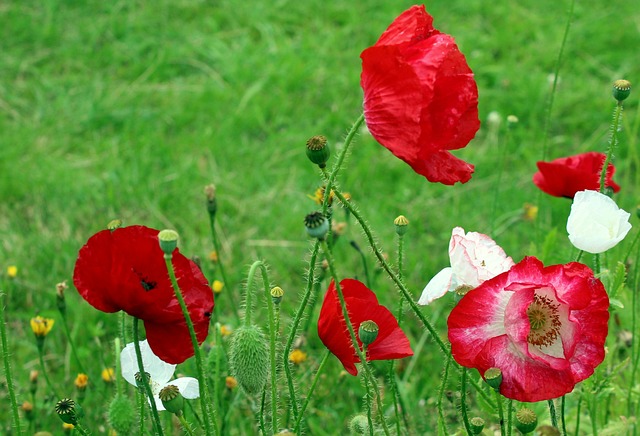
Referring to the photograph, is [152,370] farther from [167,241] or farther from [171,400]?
[167,241]

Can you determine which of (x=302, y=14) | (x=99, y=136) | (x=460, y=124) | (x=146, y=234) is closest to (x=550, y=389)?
(x=460, y=124)

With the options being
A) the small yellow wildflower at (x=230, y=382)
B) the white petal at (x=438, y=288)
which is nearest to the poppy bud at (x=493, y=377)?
the white petal at (x=438, y=288)

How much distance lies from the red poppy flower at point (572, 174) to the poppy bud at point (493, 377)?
700mm

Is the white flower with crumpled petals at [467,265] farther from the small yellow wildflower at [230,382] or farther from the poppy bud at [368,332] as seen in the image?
the small yellow wildflower at [230,382]

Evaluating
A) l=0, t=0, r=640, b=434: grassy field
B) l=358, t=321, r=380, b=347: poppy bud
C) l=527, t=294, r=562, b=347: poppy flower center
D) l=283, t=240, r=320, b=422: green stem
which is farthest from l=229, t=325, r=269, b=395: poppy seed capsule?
l=0, t=0, r=640, b=434: grassy field

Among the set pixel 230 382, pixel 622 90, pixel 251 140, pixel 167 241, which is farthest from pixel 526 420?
pixel 251 140

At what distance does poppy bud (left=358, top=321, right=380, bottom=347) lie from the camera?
123cm

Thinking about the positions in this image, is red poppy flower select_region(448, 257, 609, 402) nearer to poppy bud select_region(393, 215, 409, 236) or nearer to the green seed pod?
poppy bud select_region(393, 215, 409, 236)

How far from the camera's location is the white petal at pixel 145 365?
4.85 ft

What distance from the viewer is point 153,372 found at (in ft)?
4.91

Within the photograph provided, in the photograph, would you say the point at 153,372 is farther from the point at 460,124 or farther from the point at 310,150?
the point at 460,124

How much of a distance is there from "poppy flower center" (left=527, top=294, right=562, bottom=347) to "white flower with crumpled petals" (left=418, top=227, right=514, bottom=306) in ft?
0.24

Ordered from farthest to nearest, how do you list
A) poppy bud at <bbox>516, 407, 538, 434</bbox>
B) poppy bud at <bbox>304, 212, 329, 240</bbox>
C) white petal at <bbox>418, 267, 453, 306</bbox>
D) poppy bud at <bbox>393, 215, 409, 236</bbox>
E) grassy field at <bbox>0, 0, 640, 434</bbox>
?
grassy field at <bbox>0, 0, 640, 434</bbox> → poppy bud at <bbox>393, 215, 409, 236</bbox> → white petal at <bbox>418, 267, 453, 306</bbox> → poppy bud at <bbox>516, 407, 538, 434</bbox> → poppy bud at <bbox>304, 212, 329, 240</bbox>

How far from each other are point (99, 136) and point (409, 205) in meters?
1.25
